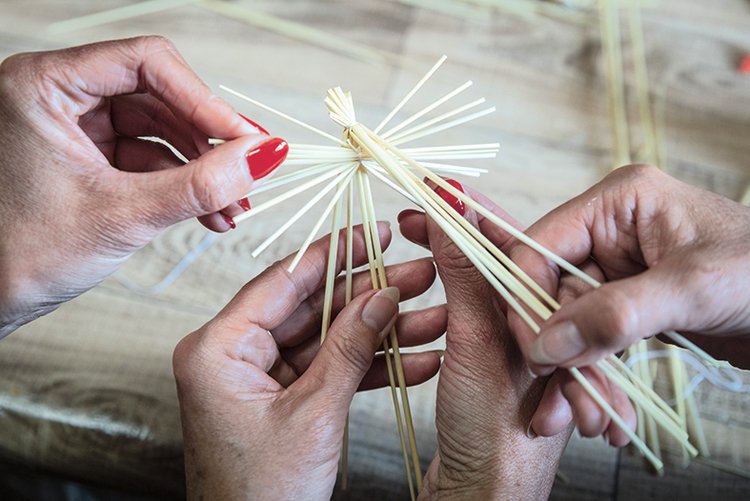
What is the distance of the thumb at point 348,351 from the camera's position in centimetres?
72

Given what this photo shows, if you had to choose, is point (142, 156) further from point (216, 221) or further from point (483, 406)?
point (483, 406)

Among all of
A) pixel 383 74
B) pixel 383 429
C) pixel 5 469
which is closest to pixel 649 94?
pixel 383 74

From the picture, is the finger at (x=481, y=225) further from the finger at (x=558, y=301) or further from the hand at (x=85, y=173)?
the hand at (x=85, y=173)

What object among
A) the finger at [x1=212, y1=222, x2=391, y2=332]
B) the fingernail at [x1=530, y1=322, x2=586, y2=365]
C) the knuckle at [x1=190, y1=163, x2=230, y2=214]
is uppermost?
the knuckle at [x1=190, y1=163, x2=230, y2=214]

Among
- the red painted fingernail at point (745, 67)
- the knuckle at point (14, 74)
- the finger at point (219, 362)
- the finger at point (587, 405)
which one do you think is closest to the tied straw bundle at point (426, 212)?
the finger at point (587, 405)

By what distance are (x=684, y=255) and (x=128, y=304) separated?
33.2 inches

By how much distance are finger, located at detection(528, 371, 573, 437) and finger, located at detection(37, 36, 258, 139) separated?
447 millimetres

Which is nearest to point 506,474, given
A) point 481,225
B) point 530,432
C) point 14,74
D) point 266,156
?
point 530,432

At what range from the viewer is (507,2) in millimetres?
1463

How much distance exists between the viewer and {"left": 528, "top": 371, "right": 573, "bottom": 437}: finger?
0.71 meters

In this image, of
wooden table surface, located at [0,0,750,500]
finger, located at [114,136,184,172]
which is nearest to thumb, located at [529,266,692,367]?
wooden table surface, located at [0,0,750,500]

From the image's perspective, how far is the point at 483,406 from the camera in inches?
28.8

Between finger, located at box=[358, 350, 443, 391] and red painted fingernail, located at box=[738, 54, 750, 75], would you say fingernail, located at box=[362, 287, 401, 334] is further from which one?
red painted fingernail, located at box=[738, 54, 750, 75]

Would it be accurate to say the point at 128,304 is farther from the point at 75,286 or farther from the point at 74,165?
the point at 74,165
